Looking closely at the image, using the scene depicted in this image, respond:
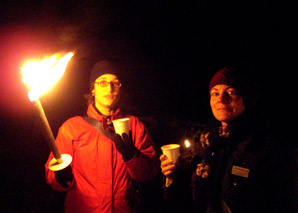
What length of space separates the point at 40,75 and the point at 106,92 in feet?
3.67

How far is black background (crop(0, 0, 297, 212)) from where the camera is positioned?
387cm

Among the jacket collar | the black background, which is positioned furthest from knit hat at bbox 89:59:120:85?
the black background

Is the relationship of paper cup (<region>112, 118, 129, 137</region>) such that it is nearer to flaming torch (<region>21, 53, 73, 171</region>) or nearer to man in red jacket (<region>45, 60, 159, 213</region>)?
man in red jacket (<region>45, 60, 159, 213</region>)

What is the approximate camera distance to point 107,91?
3250 millimetres

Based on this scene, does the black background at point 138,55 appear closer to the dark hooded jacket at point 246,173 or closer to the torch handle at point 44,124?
the dark hooded jacket at point 246,173

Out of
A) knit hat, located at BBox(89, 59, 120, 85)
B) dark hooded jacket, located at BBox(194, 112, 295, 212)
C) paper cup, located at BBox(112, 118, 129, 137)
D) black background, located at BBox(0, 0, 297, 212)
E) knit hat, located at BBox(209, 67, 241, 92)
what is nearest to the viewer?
dark hooded jacket, located at BBox(194, 112, 295, 212)

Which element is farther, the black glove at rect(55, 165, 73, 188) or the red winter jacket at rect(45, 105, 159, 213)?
the red winter jacket at rect(45, 105, 159, 213)

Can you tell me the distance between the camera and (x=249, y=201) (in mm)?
2258

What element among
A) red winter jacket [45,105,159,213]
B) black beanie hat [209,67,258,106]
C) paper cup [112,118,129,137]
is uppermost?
black beanie hat [209,67,258,106]

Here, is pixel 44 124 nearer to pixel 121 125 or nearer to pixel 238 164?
pixel 121 125

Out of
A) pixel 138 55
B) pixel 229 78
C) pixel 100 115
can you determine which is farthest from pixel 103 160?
pixel 138 55

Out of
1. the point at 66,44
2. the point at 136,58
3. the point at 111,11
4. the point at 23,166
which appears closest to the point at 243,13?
the point at 136,58

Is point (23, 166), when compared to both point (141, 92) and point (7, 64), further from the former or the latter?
point (141, 92)

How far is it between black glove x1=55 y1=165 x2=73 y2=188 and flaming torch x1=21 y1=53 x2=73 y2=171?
38 centimetres
